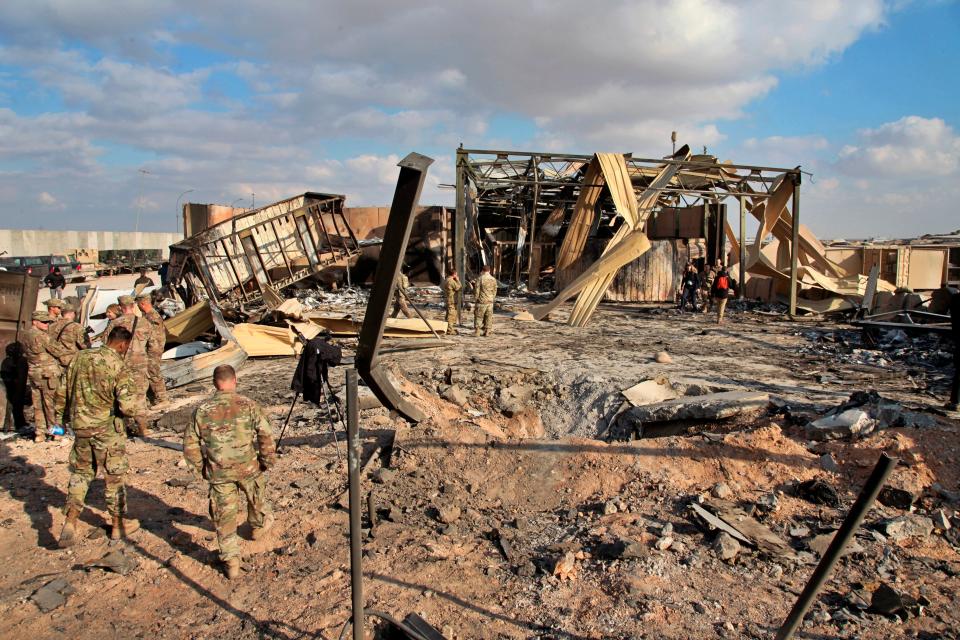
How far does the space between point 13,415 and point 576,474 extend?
255 inches

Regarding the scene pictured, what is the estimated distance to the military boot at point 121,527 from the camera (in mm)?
4242

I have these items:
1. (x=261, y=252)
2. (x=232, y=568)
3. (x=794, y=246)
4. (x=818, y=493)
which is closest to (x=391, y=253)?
(x=232, y=568)

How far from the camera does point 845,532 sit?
2174 mm

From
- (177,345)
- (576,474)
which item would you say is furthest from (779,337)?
(177,345)

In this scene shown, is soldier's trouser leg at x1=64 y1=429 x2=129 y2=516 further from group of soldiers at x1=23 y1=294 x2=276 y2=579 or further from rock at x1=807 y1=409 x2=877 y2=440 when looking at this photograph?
rock at x1=807 y1=409 x2=877 y2=440

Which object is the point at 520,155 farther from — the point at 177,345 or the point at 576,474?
the point at 576,474

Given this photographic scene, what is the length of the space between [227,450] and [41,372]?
408 centimetres

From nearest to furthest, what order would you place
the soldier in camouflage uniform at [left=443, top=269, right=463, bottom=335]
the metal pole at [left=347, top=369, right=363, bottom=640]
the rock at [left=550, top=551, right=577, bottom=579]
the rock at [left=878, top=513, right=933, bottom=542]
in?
the metal pole at [left=347, top=369, right=363, bottom=640] → the rock at [left=550, top=551, right=577, bottom=579] → the rock at [left=878, top=513, right=933, bottom=542] → the soldier in camouflage uniform at [left=443, top=269, right=463, bottom=335]

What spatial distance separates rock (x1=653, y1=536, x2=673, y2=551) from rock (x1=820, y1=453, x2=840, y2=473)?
5.71ft

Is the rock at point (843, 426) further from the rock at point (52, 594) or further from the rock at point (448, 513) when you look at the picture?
the rock at point (52, 594)

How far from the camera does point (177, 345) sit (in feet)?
32.4

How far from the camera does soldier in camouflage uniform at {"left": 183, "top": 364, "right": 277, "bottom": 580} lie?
12.4 feet

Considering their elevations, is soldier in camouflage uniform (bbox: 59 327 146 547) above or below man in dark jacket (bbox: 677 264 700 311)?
below

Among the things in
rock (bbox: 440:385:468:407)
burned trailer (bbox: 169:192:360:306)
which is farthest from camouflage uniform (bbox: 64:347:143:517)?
burned trailer (bbox: 169:192:360:306)
